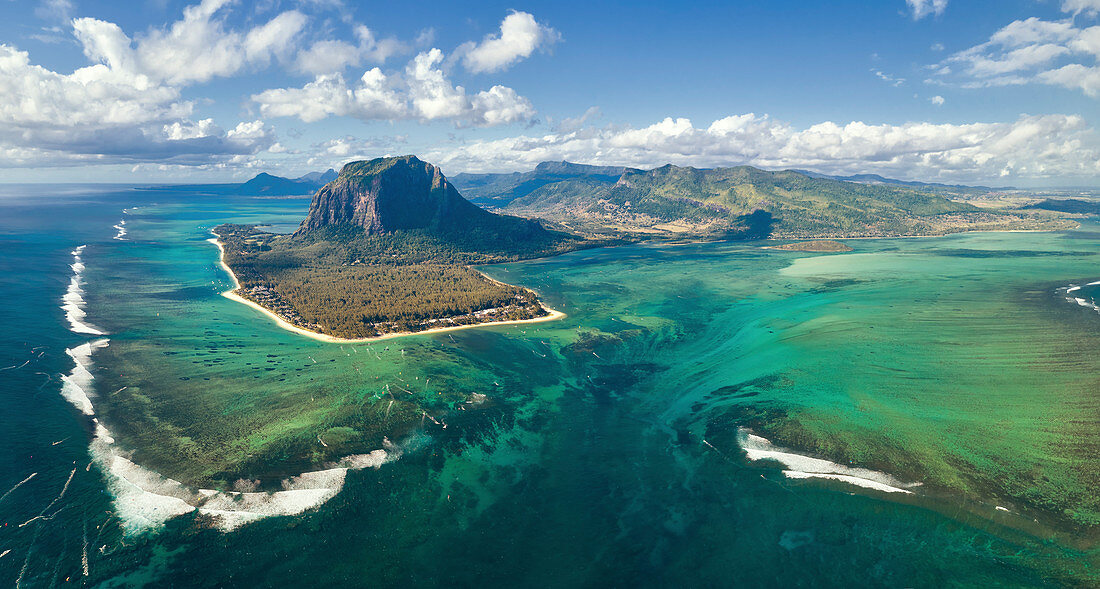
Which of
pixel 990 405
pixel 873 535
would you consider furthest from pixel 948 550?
pixel 990 405

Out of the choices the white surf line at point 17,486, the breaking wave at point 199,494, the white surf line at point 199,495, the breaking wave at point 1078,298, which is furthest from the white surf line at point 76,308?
the breaking wave at point 1078,298

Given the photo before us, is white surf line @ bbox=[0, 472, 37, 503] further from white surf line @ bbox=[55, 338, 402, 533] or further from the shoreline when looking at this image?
the shoreline

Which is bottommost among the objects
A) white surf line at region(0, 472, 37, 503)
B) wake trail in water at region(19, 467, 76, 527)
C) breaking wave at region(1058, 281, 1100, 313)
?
wake trail in water at region(19, 467, 76, 527)

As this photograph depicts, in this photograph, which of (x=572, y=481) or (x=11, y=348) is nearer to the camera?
(x=572, y=481)

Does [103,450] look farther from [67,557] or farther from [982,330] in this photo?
[982,330]

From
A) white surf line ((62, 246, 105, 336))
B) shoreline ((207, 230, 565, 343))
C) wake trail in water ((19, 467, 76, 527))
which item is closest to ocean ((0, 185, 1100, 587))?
wake trail in water ((19, 467, 76, 527))

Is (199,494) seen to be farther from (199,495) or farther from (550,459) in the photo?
(550,459)

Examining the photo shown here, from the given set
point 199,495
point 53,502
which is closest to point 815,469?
point 199,495
